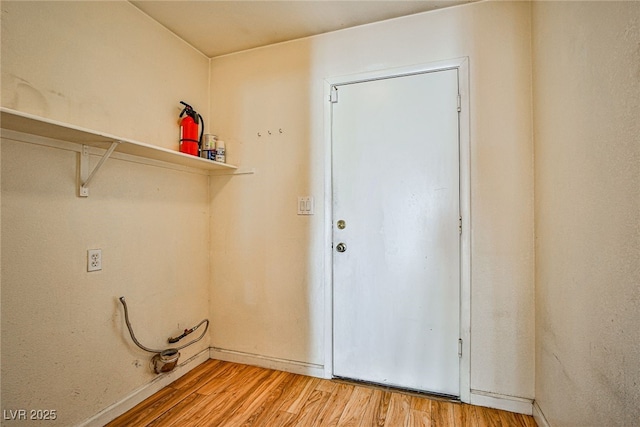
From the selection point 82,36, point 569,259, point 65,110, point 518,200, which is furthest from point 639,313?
point 82,36

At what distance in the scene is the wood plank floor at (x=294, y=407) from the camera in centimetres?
159

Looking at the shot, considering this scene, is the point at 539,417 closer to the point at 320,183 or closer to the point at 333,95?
the point at 320,183

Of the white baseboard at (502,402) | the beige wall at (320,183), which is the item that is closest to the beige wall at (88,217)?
the beige wall at (320,183)

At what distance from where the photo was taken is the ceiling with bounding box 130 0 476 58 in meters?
1.76

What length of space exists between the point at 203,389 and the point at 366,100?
7.12ft

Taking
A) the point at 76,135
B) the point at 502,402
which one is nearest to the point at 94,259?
the point at 76,135

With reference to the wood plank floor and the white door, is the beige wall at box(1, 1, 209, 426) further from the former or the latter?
the white door

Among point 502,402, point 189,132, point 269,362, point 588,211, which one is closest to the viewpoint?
point 588,211

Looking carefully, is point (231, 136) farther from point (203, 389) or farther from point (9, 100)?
point (203, 389)

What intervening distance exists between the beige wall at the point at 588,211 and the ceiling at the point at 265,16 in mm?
828

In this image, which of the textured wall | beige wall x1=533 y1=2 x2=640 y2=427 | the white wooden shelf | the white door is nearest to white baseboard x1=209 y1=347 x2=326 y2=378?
the white door

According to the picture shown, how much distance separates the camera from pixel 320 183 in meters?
2.06

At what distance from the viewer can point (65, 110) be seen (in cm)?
143

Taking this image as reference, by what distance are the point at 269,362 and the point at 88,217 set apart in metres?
1.51
